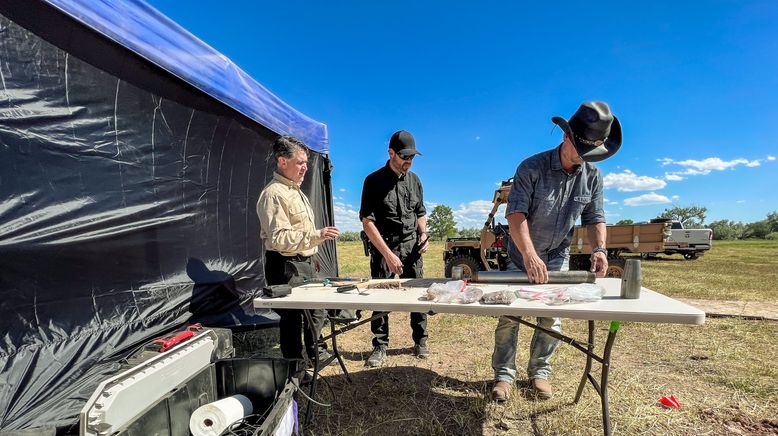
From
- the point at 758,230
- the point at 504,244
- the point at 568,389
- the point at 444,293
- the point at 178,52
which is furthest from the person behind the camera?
the point at 758,230

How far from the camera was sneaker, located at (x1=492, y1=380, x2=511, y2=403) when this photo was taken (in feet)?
7.58

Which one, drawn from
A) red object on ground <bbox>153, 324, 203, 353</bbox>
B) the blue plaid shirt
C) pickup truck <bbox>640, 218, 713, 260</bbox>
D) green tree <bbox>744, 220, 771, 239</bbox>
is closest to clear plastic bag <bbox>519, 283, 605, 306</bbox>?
the blue plaid shirt

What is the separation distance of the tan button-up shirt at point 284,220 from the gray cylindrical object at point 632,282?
1630mm

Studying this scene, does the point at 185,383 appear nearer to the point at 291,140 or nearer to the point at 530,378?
the point at 291,140

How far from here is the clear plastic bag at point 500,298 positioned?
1590 millimetres

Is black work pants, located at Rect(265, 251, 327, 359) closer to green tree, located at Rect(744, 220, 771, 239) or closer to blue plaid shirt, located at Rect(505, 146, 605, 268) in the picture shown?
blue plaid shirt, located at Rect(505, 146, 605, 268)

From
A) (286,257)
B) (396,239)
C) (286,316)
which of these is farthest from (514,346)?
(286,257)

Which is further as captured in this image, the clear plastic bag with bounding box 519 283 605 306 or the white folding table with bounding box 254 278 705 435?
the clear plastic bag with bounding box 519 283 605 306

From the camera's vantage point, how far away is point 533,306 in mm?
1484

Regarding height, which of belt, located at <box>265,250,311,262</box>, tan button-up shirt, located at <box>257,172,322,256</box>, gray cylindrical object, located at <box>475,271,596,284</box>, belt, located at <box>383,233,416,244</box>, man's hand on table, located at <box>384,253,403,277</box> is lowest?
gray cylindrical object, located at <box>475,271,596,284</box>

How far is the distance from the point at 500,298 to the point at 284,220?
134 centimetres

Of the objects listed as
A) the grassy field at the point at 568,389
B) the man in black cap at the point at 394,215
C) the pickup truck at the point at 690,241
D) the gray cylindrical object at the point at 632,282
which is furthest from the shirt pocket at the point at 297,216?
the pickup truck at the point at 690,241

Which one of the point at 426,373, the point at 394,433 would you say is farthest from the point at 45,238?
the point at 426,373

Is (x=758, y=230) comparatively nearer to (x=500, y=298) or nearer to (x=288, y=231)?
(x=500, y=298)
